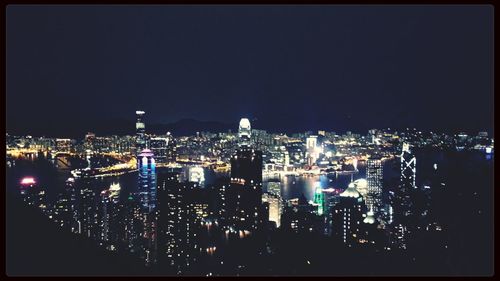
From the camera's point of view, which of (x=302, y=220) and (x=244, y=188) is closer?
(x=302, y=220)

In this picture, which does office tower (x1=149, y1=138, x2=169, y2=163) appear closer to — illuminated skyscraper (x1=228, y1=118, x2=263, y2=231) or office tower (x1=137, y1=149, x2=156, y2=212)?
office tower (x1=137, y1=149, x2=156, y2=212)

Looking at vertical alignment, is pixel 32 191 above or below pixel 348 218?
above

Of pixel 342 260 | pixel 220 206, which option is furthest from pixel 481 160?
pixel 220 206

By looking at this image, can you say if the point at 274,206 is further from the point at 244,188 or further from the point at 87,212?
the point at 87,212

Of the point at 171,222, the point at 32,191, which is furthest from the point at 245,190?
the point at 32,191

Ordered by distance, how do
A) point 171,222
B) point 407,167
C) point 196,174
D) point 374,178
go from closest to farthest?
point 171,222 < point 407,167 < point 374,178 < point 196,174

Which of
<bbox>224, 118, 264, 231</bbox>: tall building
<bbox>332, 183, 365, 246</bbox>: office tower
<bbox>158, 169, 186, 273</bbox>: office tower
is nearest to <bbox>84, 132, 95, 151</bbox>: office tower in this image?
<bbox>158, 169, 186, 273</bbox>: office tower

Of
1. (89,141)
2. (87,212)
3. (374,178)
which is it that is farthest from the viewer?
(374,178)
